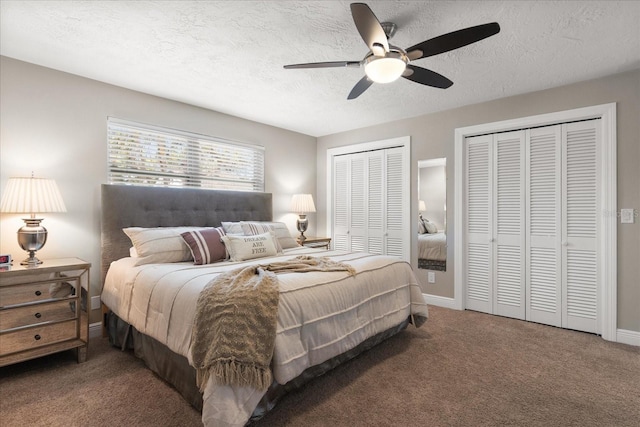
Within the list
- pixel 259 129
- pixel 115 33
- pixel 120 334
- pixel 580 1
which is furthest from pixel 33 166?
pixel 580 1

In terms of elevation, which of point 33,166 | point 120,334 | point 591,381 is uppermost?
point 33,166

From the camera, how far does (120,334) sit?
2635 mm

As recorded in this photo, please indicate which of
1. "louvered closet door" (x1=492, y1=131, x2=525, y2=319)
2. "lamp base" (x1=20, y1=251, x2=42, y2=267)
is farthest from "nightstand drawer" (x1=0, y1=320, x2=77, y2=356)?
"louvered closet door" (x1=492, y1=131, x2=525, y2=319)

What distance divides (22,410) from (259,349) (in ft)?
5.02

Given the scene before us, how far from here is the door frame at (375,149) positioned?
4277 mm

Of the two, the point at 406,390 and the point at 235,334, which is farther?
the point at 406,390

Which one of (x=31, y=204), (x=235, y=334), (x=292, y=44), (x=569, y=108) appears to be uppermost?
(x=292, y=44)

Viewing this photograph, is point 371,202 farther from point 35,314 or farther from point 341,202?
point 35,314

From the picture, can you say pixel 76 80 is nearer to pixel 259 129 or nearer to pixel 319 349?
pixel 259 129

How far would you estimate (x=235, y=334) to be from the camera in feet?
5.29

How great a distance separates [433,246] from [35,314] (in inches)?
154

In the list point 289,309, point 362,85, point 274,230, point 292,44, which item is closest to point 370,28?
point 362,85

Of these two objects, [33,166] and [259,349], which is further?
[33,166]

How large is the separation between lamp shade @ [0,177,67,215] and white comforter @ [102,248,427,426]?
0.70 metres
